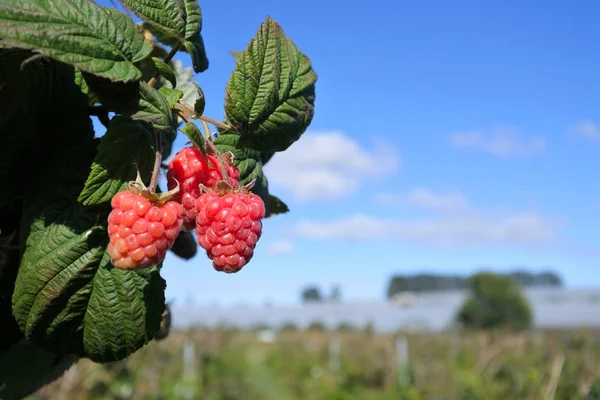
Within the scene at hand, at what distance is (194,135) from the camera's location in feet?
1.81

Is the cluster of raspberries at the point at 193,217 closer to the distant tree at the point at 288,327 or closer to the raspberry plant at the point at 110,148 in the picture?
the raspberry plant at the point at 110,148

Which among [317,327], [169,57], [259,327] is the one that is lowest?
[259,327]

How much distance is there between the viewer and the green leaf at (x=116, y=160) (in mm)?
566

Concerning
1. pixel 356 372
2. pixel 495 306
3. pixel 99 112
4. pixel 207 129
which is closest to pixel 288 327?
pixel 495 306

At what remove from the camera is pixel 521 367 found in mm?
9555

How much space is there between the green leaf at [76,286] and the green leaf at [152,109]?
0.11 meters

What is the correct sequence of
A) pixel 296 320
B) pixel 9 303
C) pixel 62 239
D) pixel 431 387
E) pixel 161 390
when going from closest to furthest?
pixel 62 239
pixel 9 303
pixel 161 390
pixel 431 387
pixel 296 320

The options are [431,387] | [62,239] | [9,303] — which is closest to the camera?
[62,239]

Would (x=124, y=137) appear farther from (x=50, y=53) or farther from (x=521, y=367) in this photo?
(x=521, y=367)

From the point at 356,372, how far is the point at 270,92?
468 inches

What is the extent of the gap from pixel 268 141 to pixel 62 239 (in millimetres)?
204

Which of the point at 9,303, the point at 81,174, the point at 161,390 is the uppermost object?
the point at 81,174

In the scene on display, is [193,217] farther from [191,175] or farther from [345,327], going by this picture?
[345,327]

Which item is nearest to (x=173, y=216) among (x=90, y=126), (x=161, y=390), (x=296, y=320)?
(x=90, y=126)
